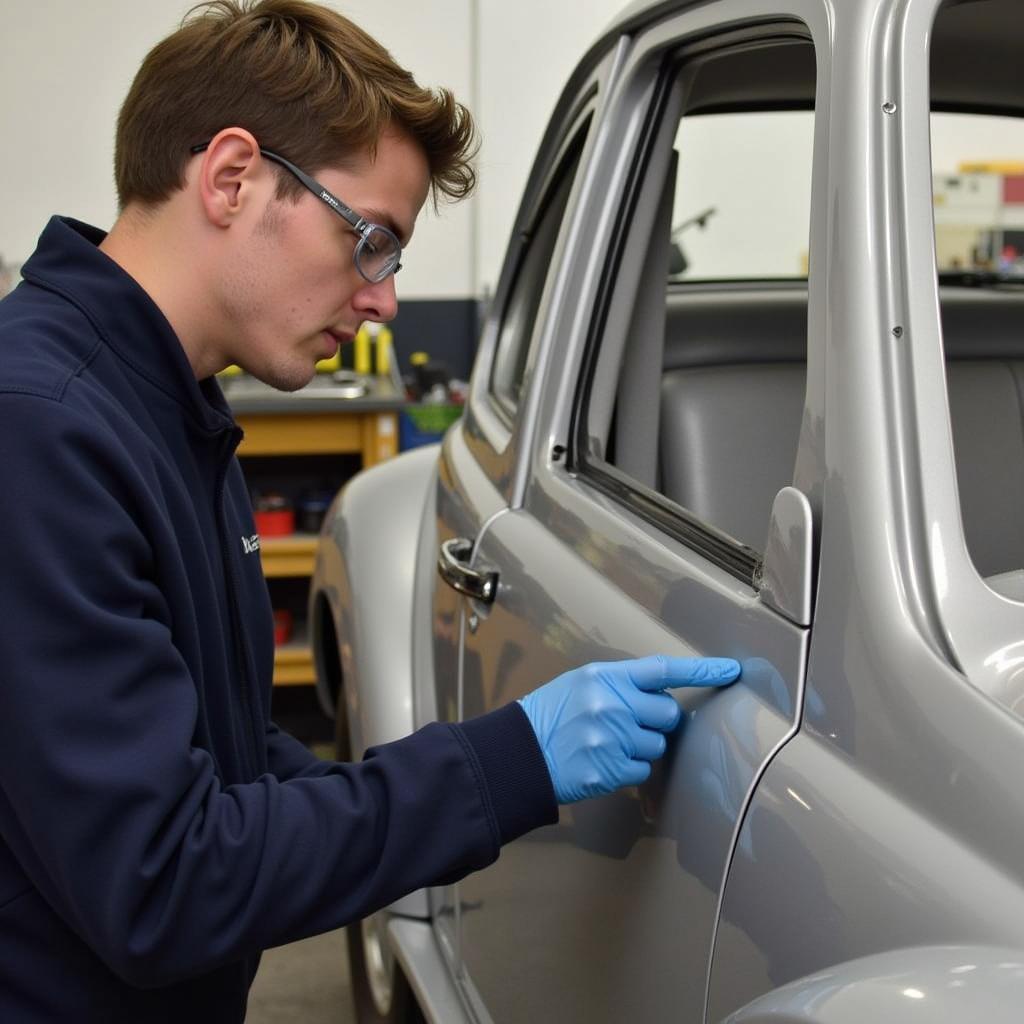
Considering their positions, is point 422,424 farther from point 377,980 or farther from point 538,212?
point 377,980

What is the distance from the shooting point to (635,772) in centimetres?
117

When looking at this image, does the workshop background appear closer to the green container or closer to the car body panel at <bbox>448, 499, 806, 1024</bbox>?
the green container

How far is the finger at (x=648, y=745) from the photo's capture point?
3.80 feet

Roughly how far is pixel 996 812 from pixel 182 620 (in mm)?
652

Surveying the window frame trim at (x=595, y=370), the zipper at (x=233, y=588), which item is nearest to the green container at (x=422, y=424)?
the window frame trim at (x=595, y=370)

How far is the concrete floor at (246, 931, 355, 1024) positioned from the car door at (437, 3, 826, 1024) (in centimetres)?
112

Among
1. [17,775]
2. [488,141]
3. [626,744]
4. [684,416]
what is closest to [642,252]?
[684,416]

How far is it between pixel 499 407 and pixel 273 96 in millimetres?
969

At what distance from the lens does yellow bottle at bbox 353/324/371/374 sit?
4.73m

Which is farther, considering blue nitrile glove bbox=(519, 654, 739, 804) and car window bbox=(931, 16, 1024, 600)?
car window bbox=(931, 16, 1024, 600)

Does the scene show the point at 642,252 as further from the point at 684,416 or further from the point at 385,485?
the point at 385,485

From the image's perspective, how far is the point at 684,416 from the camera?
1.74 meters

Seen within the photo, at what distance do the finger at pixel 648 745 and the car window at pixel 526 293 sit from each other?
38.3 inches

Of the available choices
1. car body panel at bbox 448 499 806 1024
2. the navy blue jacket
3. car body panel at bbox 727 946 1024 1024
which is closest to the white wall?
car body panel at bbox 448 499 806 1024
